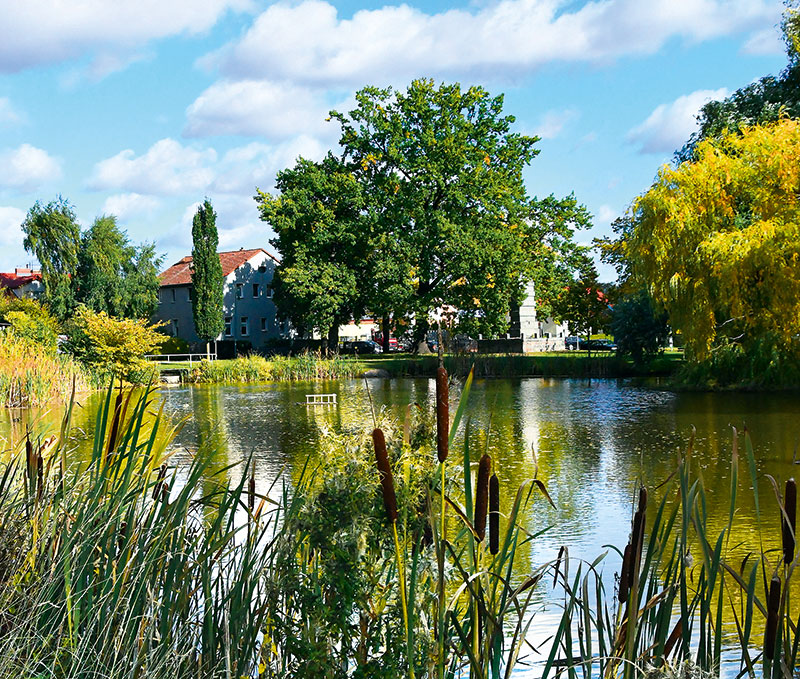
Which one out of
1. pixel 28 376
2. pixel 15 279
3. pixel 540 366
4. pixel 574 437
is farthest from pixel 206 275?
pixel 574 437

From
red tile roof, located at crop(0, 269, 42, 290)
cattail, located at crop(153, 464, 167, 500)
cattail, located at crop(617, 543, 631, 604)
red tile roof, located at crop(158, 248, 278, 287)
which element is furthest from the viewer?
red tile roof, located at crop(0, 269, 42, 290)

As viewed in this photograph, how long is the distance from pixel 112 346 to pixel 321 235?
43.2 feet

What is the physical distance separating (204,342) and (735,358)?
38124 mm

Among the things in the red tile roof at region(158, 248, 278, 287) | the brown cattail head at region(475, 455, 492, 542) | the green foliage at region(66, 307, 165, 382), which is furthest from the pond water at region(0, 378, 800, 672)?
the red tile roof at region(158, 248, 278, 287)

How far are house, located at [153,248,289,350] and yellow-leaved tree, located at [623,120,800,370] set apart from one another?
41465mm

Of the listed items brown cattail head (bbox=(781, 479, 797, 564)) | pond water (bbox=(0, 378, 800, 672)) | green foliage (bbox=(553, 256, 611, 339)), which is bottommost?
pond water (bbox=(0, 378, 800, 672))

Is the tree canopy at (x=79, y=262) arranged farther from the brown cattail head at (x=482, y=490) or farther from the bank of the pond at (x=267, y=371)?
the brown cattail head at (x=482, y=490)

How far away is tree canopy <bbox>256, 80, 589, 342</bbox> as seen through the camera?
37.9 m

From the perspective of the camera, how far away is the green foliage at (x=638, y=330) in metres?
31.7

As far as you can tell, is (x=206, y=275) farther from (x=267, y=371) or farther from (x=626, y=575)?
(x=626, y=575)

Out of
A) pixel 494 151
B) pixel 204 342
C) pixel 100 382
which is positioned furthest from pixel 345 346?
pixel 100 382

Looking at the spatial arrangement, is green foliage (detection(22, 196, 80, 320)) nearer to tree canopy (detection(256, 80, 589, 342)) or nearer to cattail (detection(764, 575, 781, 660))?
tree canopy (detection(256, 80, 589, 342))

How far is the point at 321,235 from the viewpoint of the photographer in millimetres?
40312

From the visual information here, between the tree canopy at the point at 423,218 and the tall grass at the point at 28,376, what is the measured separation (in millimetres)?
16584
